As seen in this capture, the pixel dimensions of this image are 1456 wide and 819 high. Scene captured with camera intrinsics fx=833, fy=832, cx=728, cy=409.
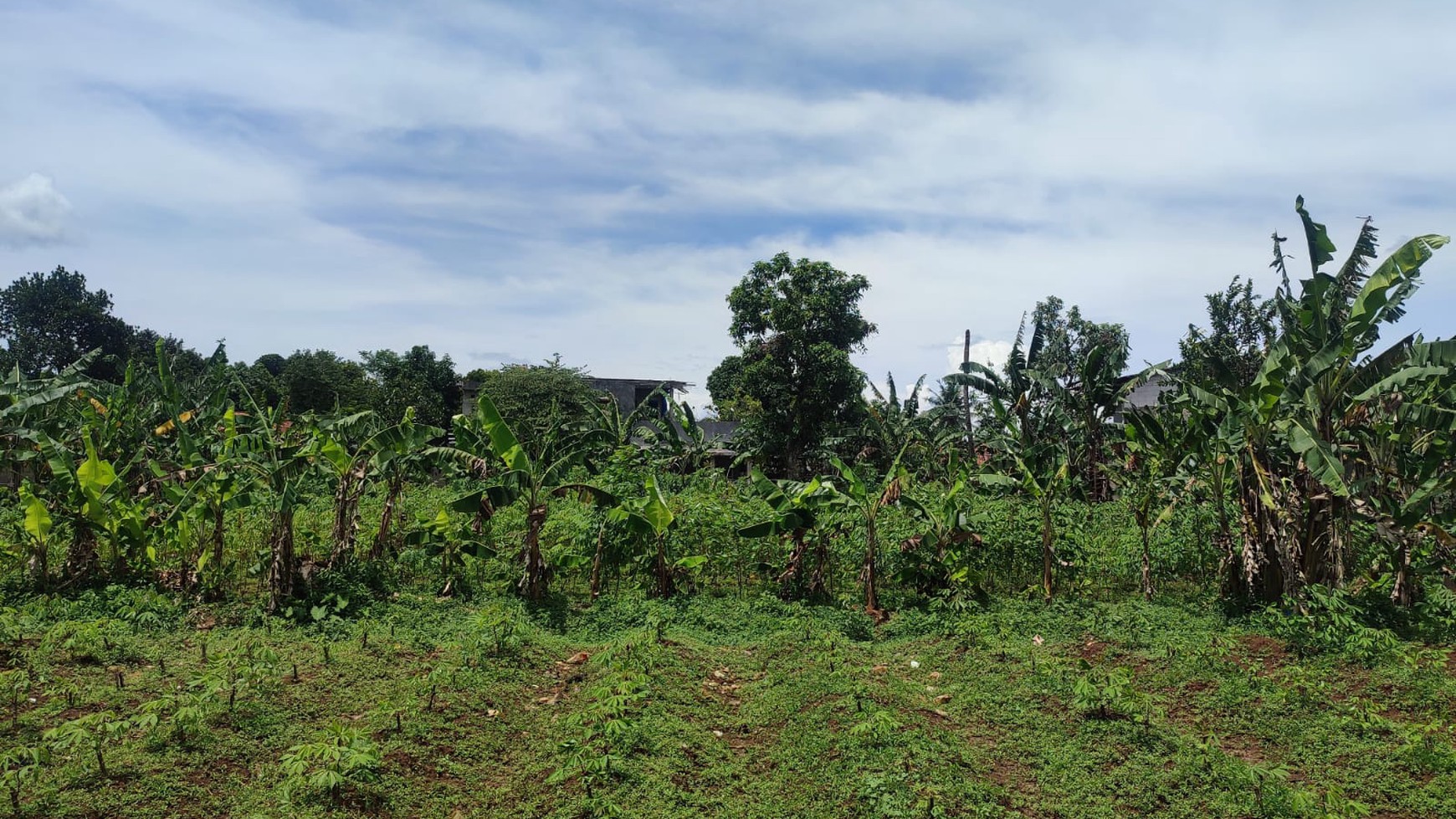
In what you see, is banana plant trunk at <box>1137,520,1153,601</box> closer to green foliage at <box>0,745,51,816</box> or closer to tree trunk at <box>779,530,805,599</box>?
tree trunk at <box>779,530,805,599</box>

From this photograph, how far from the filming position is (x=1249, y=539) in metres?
9.28

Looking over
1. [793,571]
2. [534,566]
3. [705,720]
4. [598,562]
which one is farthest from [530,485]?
[705,720]

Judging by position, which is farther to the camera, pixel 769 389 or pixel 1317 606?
pixel 769 389

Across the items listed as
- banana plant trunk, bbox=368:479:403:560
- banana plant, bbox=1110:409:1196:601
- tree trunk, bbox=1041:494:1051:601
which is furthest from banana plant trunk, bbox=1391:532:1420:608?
banana plant trunk, bbox=368:479:403:560

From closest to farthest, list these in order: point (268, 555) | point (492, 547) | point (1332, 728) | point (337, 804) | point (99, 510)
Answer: point (337, 804), point (1332, 728), point (99, 510), point (268, 555), point (492, 547)

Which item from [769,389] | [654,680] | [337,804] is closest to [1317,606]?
[654,680]

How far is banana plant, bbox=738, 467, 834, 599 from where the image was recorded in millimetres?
10414

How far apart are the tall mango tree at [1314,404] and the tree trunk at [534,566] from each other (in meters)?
7.98

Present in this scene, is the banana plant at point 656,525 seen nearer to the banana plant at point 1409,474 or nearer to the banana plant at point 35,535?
the banana plant at point 35,535

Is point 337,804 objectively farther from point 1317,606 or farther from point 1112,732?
point 1317,606

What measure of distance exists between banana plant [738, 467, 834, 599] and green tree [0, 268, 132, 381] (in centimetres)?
4460

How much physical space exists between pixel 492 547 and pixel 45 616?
4.63m

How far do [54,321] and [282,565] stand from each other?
45.8 m

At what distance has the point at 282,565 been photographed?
9.17m
